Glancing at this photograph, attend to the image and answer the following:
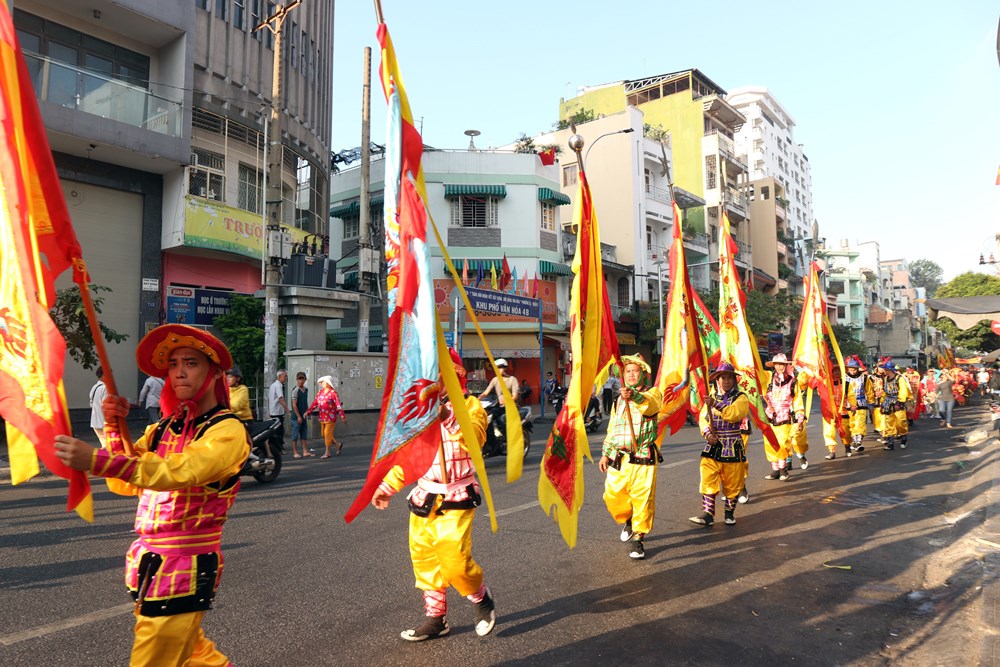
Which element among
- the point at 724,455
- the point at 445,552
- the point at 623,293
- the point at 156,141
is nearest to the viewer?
the point at 445,552

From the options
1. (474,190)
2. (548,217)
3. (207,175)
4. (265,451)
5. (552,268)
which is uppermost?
(474,190)

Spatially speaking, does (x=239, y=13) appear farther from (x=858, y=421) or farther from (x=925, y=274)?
(x=925, y=274)

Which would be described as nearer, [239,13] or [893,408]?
[893,408]

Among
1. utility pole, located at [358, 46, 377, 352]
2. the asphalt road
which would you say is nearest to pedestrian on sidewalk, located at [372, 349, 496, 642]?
the asphalt road

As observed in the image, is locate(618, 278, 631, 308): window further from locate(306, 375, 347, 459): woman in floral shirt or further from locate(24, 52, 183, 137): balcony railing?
locate(306, 375, 347, 459): woman in floral shirt

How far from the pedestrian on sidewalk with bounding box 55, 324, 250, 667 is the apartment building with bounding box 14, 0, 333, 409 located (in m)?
12.5

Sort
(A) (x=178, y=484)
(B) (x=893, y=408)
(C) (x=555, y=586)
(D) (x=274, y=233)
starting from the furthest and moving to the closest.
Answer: (D) (x=274, y=233) < (B) (x=893, y=408) < (C) (x=555, y=586) < (A) (x=178, y=484)

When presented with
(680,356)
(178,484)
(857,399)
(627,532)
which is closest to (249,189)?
(857,399)

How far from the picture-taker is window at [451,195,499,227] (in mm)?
28016

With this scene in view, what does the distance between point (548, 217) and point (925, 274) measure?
90788 mm

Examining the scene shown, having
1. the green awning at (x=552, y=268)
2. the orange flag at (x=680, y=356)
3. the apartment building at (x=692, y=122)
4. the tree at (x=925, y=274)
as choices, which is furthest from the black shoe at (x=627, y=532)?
the tree at (x=925, y=274)

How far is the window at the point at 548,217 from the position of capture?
28.9 meters

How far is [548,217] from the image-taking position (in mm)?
29203

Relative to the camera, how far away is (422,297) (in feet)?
10.5
